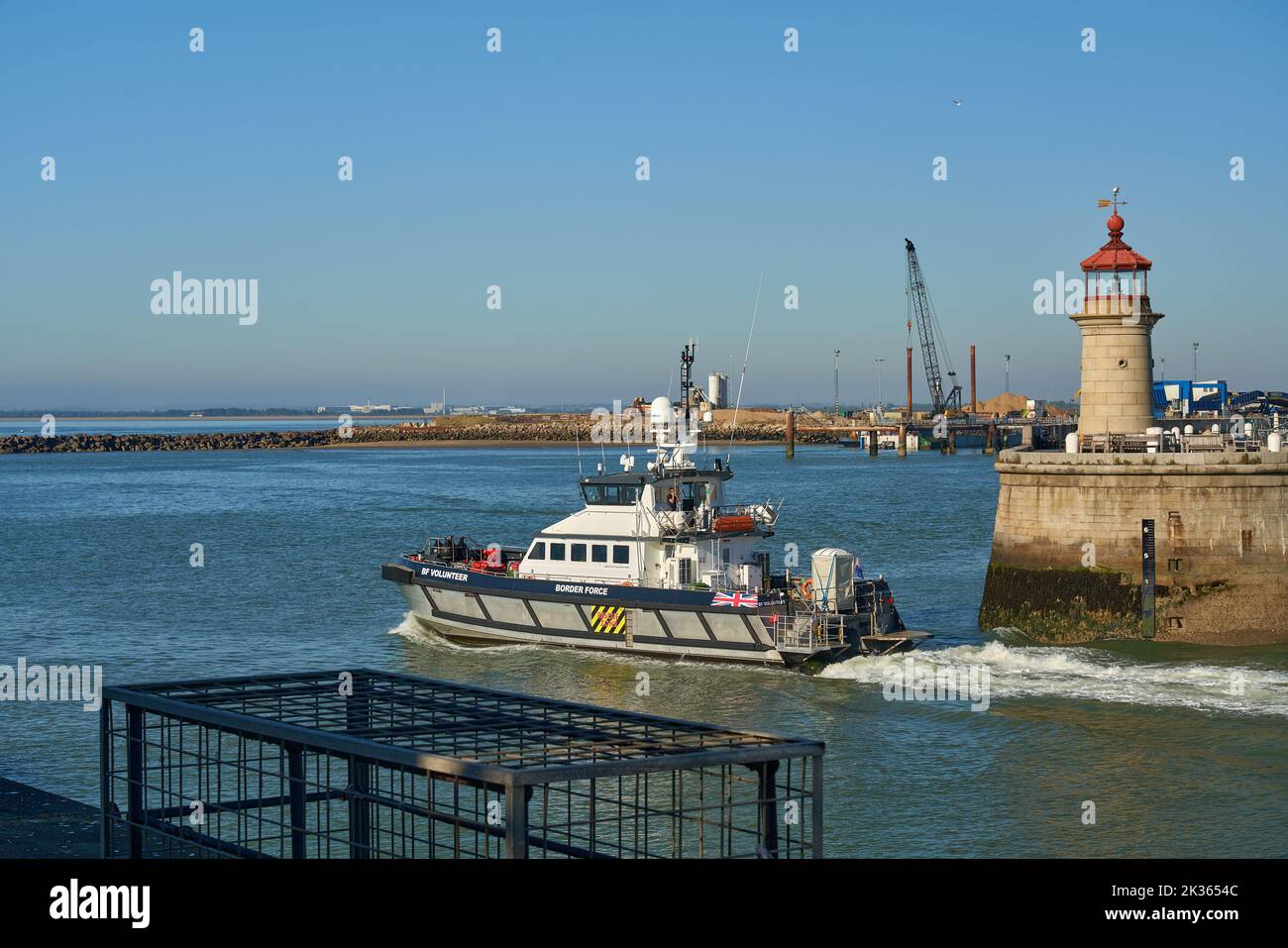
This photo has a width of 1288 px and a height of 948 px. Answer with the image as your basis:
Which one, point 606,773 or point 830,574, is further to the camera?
point 830,574

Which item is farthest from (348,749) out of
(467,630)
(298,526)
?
(298,526)

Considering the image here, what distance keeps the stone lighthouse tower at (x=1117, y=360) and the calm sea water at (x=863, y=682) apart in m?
6.35

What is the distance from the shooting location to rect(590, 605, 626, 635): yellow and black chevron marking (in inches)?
1348

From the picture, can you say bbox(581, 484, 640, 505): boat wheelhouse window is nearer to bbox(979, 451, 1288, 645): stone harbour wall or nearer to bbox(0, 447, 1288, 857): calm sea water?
bbox(0, 447, 1288, 857): calm sea water

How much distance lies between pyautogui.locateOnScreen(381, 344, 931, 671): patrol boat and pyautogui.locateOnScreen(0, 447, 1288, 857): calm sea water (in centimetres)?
69

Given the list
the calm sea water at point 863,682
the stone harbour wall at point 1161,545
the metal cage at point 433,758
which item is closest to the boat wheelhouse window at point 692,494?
the calm sea water at point 863,682

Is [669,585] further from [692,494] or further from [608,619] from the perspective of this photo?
[692,494]

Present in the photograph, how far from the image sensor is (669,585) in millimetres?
34469

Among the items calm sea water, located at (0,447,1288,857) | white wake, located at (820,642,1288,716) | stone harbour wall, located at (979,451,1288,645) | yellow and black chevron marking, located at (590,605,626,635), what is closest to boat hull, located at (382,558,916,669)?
yellow and black chevron marking, located at (590,605,626,635)

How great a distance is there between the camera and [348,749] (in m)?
12.4

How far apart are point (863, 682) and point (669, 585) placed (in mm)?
5321

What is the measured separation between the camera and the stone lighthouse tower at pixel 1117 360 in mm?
37250
